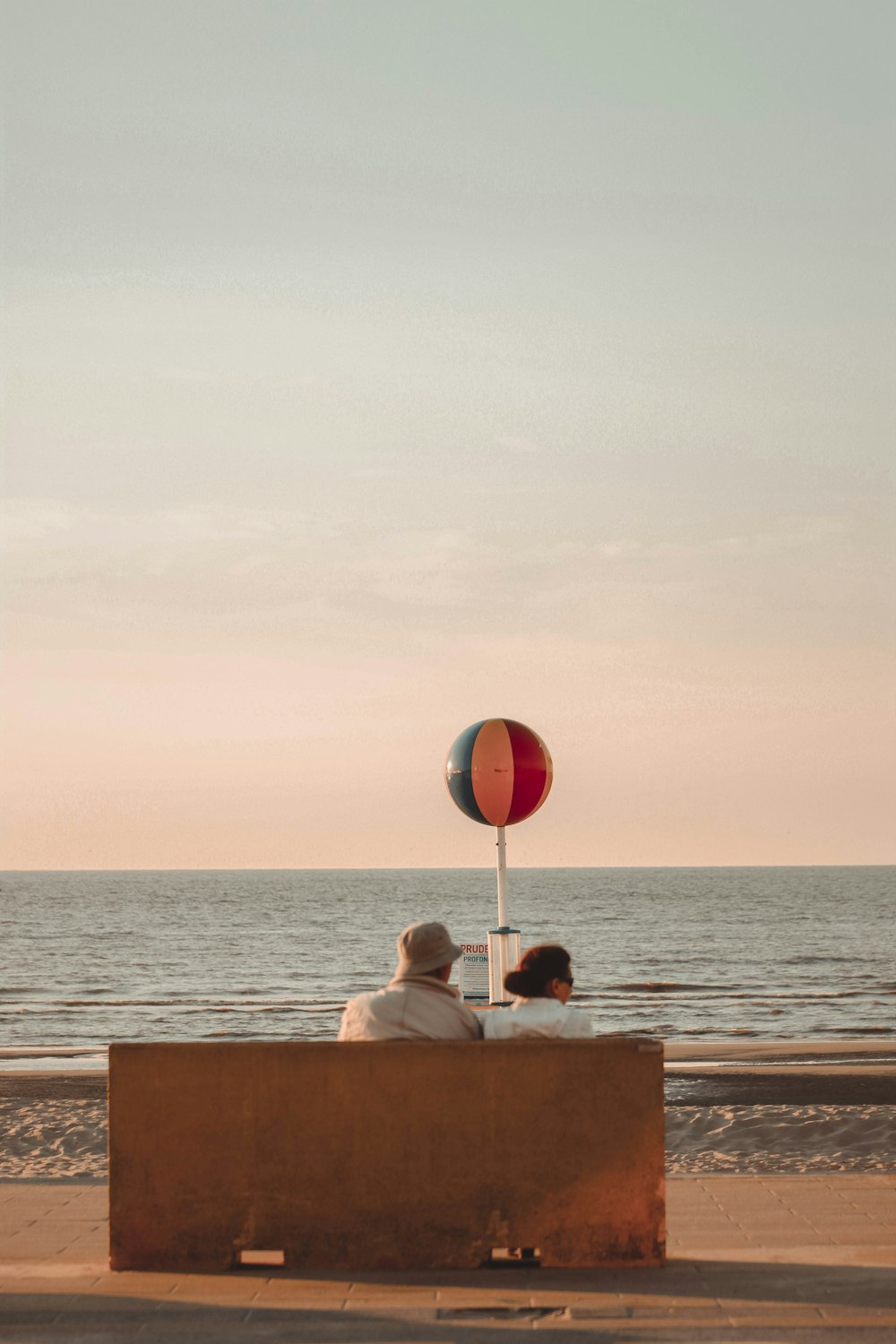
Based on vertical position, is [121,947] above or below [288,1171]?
below

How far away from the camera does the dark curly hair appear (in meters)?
5.90

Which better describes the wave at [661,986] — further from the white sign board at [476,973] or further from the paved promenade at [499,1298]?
the paved promenade at [499,1298]

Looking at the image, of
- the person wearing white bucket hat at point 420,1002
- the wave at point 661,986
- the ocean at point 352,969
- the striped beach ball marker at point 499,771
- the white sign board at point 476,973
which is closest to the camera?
the person wearing white bucket hat at point 420,1002

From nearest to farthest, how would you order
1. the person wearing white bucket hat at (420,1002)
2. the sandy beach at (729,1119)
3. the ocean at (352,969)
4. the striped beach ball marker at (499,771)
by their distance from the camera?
1. the person wearing white bucket hat at (420,1002)
2. the sandy beach at (729,1119)
3. the striped beach ball marker at (499,771)
4. the ocean at (352,969)

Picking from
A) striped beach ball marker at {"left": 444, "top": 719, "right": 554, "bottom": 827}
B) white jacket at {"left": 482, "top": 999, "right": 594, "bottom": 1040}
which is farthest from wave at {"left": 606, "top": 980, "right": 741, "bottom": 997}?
white jacket at {"left": 482, "top": 999, "right": 594, "bottom": 1040}

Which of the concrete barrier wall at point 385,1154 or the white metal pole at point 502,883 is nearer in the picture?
the concrete barrier wall at point 385,1154

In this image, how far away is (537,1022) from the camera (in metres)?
5.84

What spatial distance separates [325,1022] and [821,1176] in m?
21.2

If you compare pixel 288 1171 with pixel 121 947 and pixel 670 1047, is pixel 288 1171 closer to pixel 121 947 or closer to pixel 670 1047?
pixel 670 1047

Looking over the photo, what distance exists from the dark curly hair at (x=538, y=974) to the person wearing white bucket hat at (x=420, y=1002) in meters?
0.24

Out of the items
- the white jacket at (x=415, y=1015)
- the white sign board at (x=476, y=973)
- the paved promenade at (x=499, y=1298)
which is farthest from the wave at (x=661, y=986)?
the white jacket at (x=415, y=1015)

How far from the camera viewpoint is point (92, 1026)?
2881 cm

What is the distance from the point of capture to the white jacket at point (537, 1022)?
5.84 m

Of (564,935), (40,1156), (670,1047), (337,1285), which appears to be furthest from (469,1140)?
(564,935)
